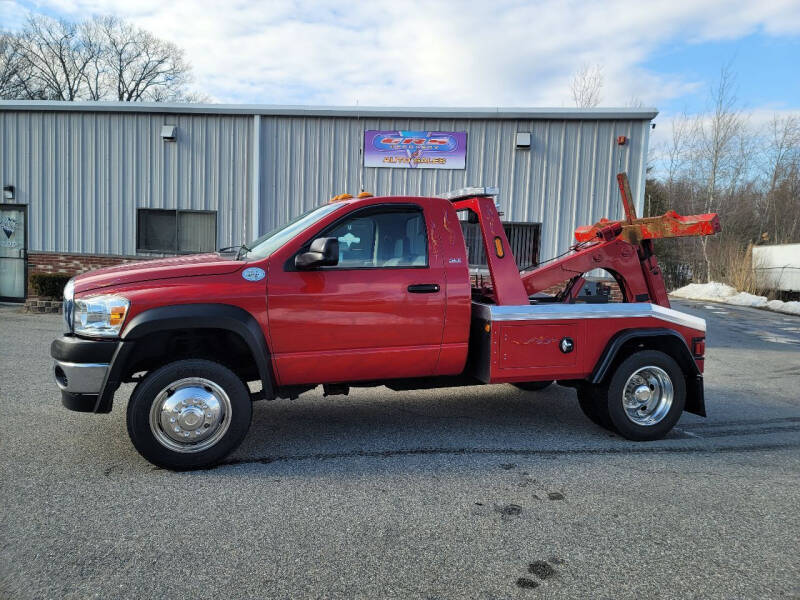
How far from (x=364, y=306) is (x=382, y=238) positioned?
597mm

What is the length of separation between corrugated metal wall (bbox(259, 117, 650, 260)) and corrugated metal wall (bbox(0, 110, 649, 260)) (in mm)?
22

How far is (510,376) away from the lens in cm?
473

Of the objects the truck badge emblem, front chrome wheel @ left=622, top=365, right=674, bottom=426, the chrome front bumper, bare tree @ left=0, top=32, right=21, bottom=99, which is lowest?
front chrome wheel @ left=622, top=365, right=674, bottom=426

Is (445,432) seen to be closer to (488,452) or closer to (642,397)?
(488,452)

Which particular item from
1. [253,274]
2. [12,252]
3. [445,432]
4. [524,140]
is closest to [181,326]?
[253,274]

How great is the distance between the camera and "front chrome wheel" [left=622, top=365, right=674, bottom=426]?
500 cm

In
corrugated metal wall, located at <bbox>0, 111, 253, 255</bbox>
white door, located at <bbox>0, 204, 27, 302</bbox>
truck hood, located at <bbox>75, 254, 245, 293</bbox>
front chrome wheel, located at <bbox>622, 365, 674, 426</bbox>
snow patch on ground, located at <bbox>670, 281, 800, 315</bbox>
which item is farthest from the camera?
snow patch on ground, located at <bbox>670, 281, 800, 315</bbox>

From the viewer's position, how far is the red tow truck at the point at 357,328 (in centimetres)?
393

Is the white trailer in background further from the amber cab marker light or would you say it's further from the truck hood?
the truck hood

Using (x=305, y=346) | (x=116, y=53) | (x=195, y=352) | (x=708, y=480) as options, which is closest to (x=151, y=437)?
(x=195, y=352)

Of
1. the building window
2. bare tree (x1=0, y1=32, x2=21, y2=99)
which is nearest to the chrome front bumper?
the building window

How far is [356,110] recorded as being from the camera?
39.9ft

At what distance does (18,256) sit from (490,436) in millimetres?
13314

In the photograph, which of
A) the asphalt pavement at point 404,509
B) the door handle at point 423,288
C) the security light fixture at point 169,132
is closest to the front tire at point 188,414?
the asphalt pavement at point 404,509
